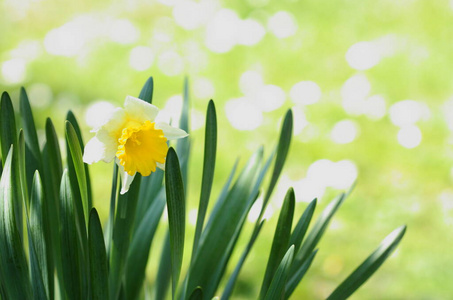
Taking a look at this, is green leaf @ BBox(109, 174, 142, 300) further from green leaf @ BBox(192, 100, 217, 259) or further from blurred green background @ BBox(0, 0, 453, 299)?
blurred green background @ BBox(0, 0, 453, 299)

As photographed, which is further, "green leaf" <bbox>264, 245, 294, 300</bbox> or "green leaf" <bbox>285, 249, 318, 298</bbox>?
"green leaf" <bbox>285, 249, 318, 298</bbox>

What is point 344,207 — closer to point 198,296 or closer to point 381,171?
Result: point 381,171

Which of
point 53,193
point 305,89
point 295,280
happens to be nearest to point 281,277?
point 295,280

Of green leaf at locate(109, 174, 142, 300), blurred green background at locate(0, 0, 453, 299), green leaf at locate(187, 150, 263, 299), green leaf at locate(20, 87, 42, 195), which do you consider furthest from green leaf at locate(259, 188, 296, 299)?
blurred green background at locate(0, 0, 453, 299)

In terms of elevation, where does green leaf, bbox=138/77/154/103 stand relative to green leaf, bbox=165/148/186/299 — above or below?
above

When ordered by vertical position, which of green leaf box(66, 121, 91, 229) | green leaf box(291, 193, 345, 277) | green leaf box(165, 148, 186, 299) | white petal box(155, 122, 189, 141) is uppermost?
white petal box(155, 122, 189, 141)

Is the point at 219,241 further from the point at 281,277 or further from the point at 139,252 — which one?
the point at 281,277

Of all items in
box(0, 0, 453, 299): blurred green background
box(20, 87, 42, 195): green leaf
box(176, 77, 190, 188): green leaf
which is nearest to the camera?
box(20, 87, 42, 195): green leaf

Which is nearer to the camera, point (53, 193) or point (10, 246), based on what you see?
point (10, 246)
